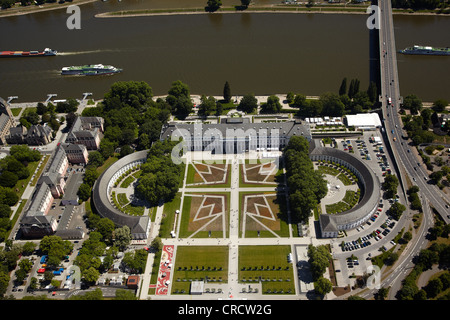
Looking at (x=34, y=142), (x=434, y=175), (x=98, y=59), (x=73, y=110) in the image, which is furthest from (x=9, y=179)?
(x=434, y=175)

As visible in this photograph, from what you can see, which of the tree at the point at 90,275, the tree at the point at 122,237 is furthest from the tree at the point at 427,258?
the tree at the point at 90,275

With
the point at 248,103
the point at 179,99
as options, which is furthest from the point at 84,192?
the point at 248,103

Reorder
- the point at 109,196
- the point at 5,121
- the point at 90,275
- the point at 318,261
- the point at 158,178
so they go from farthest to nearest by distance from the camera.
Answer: the point at 5,121 → the point at 109,196 → the point at 158,178 → the point at 90,275 → the point at 318,261

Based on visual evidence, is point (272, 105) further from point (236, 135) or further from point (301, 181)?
point (301, 181)

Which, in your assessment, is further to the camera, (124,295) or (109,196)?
(109,196)

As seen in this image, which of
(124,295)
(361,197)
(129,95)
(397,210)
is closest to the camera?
(124,295)

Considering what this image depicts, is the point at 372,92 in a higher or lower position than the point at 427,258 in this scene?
higher

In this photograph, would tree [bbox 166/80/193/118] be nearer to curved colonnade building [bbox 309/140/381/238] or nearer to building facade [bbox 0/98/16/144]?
curved colonnade building [bbox 309/140/381/238]

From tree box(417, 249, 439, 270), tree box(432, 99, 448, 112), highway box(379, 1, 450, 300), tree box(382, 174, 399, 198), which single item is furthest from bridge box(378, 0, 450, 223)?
tree box(417, 249, 439, 270)
